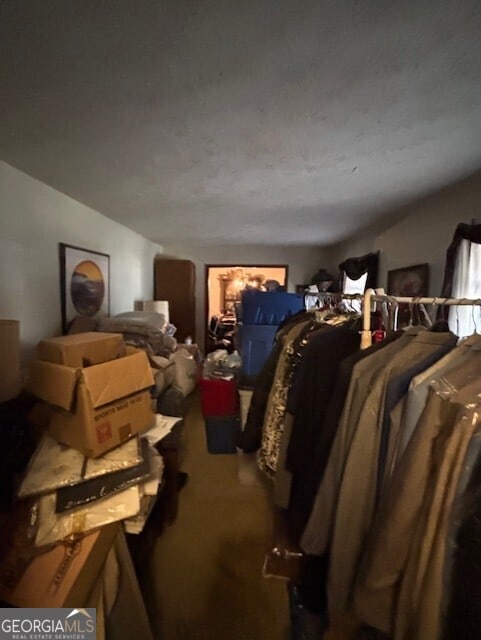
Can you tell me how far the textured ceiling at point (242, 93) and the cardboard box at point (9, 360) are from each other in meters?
0.88

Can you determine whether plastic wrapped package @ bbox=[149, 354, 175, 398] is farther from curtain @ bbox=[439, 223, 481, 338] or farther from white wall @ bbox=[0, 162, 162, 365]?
curtain @ bbox=[439, 223, 481, 338]

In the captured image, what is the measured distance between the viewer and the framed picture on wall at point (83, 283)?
→ 2.34 m

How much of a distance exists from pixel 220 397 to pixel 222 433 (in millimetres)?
343

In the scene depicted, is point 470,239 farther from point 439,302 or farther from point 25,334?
point 25,334

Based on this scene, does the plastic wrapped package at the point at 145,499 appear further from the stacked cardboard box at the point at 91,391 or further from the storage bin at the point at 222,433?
the storage bin at the point at 222,433

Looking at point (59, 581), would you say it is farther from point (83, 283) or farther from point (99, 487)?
point (83, 283)

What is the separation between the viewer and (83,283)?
2.59 meters

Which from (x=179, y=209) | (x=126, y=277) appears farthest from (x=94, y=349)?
(x=126, y=277)

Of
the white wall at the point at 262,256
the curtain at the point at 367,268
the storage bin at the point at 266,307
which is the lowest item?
the storage bin at the point at 266,307

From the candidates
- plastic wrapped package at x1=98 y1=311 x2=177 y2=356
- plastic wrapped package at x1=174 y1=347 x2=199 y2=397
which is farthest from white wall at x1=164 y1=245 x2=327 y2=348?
plastic wrapped package at x1=98 y1=311 x2=177 y2=356

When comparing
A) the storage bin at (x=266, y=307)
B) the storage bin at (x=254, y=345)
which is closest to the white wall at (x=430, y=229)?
the storage bin at (x=266, y=307)

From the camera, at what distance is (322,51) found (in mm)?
891

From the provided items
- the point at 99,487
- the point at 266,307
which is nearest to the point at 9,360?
the point at 99,487

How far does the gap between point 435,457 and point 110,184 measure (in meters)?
2.29
